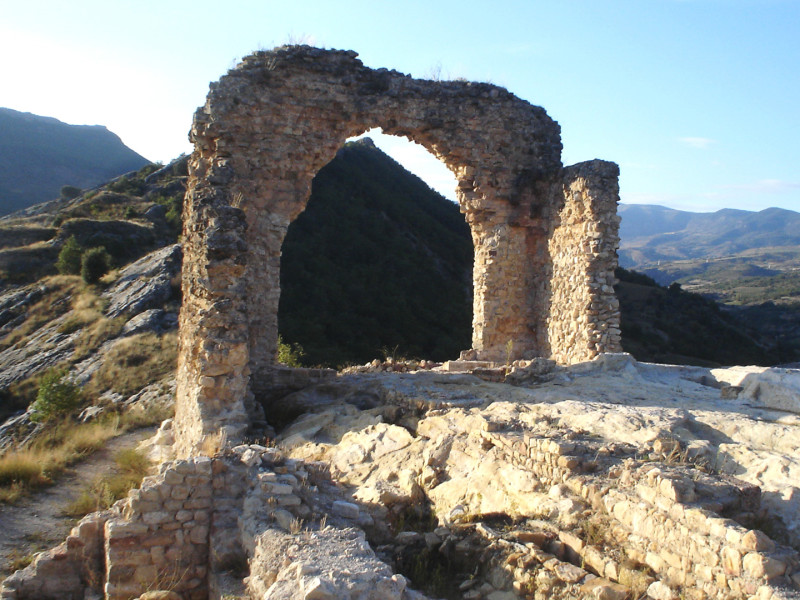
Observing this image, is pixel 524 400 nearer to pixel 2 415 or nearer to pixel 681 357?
pixel 2 415

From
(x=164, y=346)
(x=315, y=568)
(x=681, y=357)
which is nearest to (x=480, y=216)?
(x=315, y=568)

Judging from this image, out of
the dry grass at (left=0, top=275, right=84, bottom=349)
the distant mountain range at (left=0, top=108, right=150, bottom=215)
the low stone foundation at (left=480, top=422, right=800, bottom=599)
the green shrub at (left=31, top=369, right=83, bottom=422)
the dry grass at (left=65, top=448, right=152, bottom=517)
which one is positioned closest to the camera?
the low stone foundation at (left=480, top=422, right=800, bottom=599)

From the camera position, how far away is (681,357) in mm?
30344

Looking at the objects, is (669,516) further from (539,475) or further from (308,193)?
(308,193)

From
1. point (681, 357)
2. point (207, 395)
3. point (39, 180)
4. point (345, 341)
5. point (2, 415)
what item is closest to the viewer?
point (207, 395)

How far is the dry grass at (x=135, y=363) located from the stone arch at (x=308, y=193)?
766 centimetres

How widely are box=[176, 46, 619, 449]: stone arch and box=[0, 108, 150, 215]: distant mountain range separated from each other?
185ft

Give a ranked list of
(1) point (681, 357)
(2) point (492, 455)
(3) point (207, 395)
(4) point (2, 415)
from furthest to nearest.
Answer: (1) point (681, 357), (4) point (2, 415), (3) point (207, 395), (2) point (492, 455)

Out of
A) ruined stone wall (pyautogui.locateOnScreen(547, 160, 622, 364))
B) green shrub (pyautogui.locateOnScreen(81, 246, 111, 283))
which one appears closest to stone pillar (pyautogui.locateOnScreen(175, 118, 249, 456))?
→ ruined stone wall (pyautogui.locateOnScreen(547, 160, 622, 364))

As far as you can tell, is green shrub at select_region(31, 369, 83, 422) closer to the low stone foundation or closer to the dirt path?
the dirt path

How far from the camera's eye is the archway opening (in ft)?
84.2

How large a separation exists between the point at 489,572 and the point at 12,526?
4.53 meters

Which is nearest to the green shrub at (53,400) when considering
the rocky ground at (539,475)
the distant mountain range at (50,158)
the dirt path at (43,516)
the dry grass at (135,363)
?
the dry grass at (135,363)

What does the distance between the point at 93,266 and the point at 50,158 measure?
179ft
